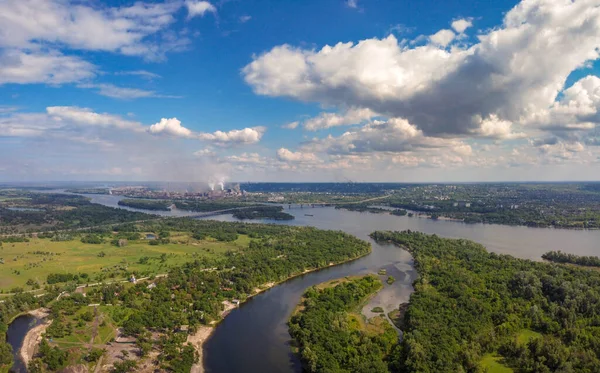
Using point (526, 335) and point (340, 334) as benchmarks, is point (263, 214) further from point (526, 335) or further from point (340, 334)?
point (526, 335)

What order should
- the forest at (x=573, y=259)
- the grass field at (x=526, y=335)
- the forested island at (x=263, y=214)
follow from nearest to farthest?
the grass field at (x=526, y=335)
the forest at (x=573, y=259)
the forested island at (x=263, y=214)

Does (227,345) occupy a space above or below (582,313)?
below

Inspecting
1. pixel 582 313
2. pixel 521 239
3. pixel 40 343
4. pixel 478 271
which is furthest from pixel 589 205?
pixel 40 343

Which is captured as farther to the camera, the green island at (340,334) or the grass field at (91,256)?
the grass field at (91,256)

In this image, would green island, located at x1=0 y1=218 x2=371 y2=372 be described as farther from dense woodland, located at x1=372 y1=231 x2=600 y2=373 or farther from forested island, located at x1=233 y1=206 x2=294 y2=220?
forested island, located at x1=233 y1=206 x2=294 y2=220

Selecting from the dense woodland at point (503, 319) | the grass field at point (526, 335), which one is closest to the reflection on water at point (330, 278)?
the dense woodland at point (503, 319)

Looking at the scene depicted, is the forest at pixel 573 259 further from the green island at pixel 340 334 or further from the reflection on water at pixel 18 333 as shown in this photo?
the reflection on water at pixel 18 333

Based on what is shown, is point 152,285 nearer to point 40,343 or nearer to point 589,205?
point 40,343
